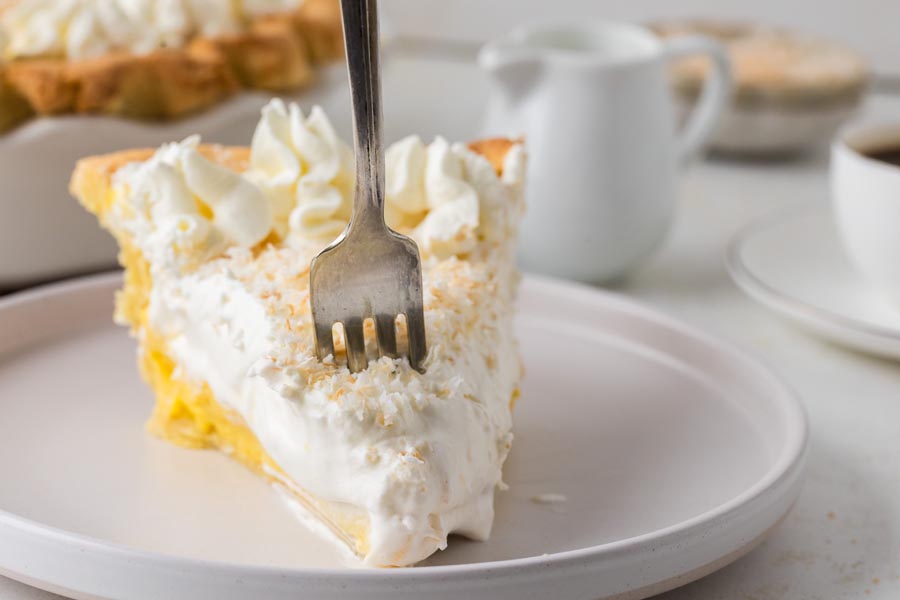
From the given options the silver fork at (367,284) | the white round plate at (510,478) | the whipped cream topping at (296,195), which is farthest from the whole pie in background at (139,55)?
the silver fork at (367,284)

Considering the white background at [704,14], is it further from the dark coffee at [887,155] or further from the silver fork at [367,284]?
the silver fork at [367,284]

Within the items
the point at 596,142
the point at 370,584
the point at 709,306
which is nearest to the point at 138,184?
the point at 370,584

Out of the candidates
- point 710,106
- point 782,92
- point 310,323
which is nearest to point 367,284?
point 310,323

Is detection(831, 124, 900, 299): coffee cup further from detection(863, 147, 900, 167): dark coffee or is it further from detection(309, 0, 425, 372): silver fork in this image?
detection(309, 0, 425, 372): silver fork

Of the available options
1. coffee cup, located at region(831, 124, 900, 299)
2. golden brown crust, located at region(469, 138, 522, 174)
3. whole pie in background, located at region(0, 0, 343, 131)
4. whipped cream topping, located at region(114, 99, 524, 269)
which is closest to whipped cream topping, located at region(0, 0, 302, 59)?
whole pie in background, located at region(0, 0, 343, 131)

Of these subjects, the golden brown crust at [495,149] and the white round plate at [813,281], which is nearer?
the golden brown crust at [495,149]

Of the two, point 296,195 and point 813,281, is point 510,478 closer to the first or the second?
point 296,195
